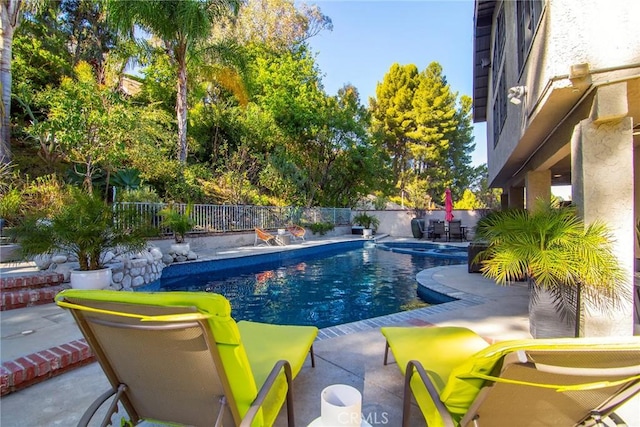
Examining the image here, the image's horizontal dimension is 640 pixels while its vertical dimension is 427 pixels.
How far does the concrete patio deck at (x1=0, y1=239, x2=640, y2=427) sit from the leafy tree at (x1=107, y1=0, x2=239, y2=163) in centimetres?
988

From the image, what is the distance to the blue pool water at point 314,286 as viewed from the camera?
18.7ft

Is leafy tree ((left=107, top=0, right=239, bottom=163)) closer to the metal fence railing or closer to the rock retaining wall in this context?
the metal fence railing

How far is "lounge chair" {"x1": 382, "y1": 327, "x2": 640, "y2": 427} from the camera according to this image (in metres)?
1.25

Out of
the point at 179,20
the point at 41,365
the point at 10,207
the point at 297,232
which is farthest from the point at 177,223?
the point at 41,365

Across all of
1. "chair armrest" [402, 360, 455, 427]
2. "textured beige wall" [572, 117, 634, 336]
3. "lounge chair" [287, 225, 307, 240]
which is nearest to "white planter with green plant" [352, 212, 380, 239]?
"lounge chair" [287, 225, 307, 240]

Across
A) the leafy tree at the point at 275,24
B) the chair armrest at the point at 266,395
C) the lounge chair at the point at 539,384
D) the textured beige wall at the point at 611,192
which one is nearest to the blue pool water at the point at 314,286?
the textured beige wall at the point at 611,192

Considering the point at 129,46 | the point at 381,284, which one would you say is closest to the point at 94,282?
the point at 381,284

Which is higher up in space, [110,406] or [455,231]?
[455,231]

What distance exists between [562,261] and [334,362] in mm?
2192

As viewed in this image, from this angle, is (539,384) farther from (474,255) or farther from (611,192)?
(474,255)

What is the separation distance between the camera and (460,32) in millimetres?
11781

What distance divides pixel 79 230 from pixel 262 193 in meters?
12.1

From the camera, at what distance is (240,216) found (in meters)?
13.7

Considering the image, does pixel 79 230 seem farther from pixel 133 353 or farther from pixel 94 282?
pixel 133 353
